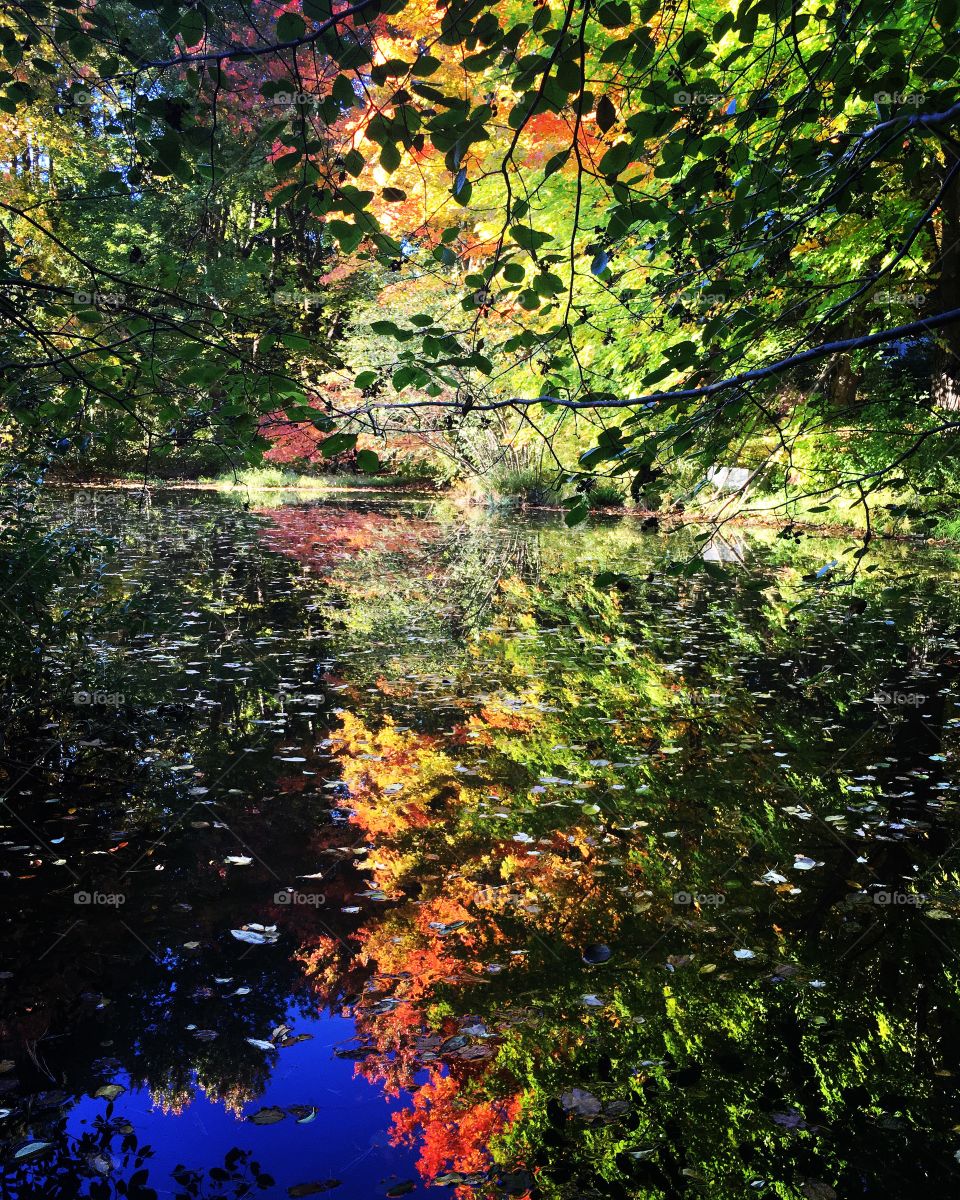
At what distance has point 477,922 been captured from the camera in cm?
382

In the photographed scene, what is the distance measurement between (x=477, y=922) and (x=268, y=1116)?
128 centimetres

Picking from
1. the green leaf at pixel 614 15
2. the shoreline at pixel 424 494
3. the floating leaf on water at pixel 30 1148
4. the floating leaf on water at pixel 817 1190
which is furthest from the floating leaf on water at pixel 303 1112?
the shoreline at pixel 424 494

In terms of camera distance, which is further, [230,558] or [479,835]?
[230,558]

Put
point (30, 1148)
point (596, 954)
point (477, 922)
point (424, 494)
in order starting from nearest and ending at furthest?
1. point (30, 1148)
2. point (596, 954)
3. point (477, 922)
4. point (424, 494)

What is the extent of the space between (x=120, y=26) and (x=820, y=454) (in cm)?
1381

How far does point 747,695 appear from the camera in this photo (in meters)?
7.41

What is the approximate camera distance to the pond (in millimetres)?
A: 2631

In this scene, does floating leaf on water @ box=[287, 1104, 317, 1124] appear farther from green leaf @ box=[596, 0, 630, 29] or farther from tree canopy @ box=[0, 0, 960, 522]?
green leaf @ box=[596, 0, 630, 29]

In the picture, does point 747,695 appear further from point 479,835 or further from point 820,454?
point 820,454

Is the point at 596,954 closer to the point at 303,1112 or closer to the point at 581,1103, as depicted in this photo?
the point at 581,1103

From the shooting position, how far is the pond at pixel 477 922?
263 cm

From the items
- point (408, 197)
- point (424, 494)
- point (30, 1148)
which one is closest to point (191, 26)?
point (408, 197)

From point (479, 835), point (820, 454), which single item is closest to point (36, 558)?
point (479, 835)

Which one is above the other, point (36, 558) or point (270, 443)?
point (36, 558)
